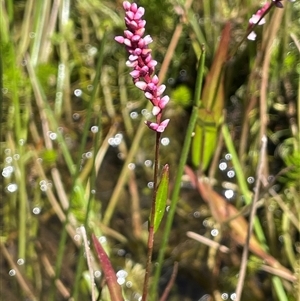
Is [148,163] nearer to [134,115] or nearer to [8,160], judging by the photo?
[134,115]

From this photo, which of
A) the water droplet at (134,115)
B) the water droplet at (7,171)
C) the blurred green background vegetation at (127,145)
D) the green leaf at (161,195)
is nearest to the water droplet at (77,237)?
the blurred green background vegetation at (127,145)

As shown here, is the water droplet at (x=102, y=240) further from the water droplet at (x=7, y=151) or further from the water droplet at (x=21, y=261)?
the water droplet at (x=7, y=151)

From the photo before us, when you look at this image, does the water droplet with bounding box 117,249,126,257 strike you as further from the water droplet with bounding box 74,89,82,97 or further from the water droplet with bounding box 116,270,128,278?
the water droplet with bounding box 74,89,82,97

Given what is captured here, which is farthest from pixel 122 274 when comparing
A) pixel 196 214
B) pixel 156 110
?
pixel 156 110

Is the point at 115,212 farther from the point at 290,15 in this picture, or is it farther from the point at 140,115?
the point at 290,15

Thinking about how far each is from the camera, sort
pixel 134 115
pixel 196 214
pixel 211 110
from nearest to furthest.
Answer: pixel 211 110
pixel 196 214
pixel 134 115

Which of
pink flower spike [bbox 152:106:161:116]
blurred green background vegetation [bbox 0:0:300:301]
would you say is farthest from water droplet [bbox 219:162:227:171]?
pink flower spike [bbox 152:106:161:116]
